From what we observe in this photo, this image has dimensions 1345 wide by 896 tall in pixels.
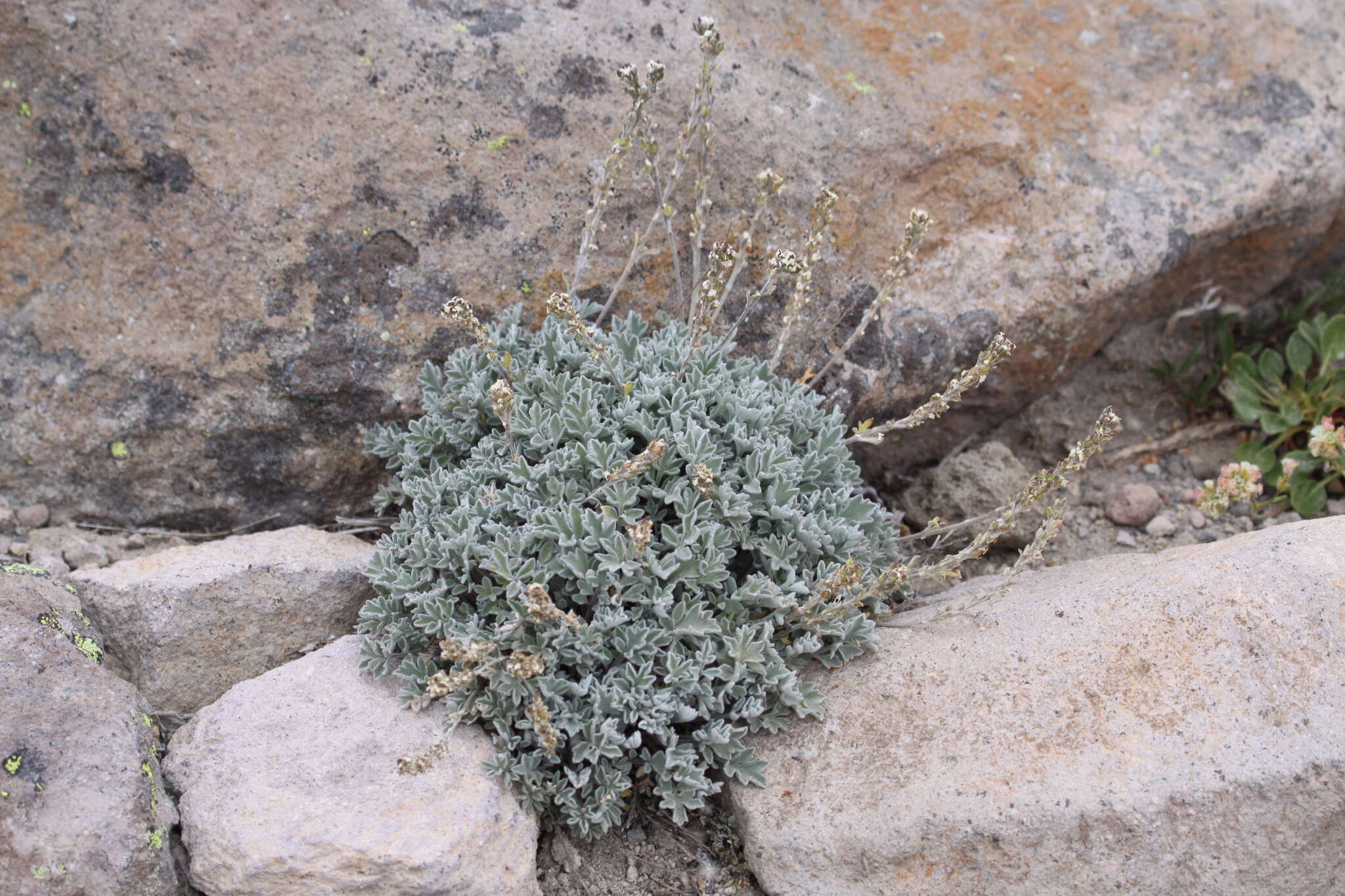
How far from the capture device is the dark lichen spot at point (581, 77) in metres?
4.59

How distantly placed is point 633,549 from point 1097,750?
1586 millimetres

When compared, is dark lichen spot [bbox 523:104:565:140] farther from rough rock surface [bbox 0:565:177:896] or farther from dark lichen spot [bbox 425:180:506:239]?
rough rock surface [bbox 0:565:177:896]

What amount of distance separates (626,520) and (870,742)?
3.64 ft

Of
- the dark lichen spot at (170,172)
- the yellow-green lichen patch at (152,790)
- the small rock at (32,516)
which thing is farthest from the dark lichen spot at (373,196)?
the yellow-green lichen patch at (152,790)

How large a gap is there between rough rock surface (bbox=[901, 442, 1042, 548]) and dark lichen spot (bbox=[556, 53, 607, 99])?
2403 millimetres

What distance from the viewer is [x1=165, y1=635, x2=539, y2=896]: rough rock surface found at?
3.00 metres

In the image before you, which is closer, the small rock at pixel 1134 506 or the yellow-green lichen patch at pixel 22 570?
the yellow-green lichen patch at pixel 22 570

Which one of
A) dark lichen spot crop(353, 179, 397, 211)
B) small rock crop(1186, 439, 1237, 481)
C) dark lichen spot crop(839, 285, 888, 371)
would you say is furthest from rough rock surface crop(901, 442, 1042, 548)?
dark lichen spot crop(353, 179, 397, 211)

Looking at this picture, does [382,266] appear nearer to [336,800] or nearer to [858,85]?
[336,800]

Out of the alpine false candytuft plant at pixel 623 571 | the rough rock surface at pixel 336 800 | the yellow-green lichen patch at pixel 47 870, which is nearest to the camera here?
the yellow-green lichen patch at pixel 47 870

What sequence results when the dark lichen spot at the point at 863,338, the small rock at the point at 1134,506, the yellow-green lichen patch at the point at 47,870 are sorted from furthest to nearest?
the small rock at the point at 1134,506 < the dark lichen spot at the point at 863,338 < the yellow-green lichen patch at the point at 47,870

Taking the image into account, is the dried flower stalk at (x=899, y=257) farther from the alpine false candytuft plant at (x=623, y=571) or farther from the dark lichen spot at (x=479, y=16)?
the dark lichen spot at (x=479, y=16)

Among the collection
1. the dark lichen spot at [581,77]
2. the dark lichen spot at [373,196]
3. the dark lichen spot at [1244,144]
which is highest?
the dark lichen spot at [1244,144]

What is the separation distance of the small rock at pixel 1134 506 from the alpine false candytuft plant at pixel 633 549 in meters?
1.59
